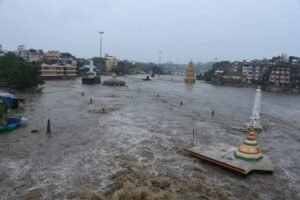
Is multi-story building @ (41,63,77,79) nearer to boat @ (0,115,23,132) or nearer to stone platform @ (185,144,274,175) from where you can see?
boat @ (0,115,23,132)

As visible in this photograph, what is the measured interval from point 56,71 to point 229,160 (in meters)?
72.6

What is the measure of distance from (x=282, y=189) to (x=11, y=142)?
14.5 m

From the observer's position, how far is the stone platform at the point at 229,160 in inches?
507

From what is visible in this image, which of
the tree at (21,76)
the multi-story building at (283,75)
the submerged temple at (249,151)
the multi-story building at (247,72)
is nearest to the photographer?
the submerged temple at (249,151)

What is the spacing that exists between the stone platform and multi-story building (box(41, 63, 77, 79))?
221ft

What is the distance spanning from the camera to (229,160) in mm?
13531

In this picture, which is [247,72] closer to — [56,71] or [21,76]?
[56,71]

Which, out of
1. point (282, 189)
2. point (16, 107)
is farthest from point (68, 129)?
point (282, 189)

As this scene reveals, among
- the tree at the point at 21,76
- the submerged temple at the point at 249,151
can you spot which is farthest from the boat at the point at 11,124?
the tree at the point at 21,76

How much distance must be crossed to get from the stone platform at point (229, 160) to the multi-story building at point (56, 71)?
6728 cm

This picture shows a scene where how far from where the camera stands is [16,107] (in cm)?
2702

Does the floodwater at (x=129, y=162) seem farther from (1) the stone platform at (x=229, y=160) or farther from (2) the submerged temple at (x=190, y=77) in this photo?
(2) the submerged temple at (x=190, y=77)

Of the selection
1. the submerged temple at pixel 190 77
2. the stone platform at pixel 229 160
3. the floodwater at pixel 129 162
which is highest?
the submerged temple at pixel 190 77

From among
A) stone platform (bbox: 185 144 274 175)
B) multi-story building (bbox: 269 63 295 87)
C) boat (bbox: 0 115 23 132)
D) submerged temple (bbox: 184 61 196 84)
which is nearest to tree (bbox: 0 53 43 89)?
boat (bbox: 0 115 23 132)
